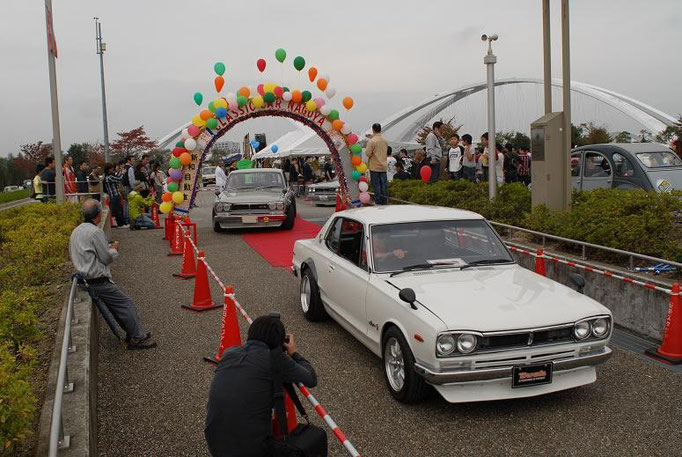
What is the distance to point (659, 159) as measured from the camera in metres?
12.5

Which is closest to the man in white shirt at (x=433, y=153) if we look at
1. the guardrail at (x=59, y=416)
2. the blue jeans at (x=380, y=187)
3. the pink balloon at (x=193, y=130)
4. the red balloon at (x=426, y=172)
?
the red balloon at (x=426, y=172)

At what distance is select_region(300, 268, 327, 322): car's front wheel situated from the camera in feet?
23.7

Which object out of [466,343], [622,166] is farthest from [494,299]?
[622,166]

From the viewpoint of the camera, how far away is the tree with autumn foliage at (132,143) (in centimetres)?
5641

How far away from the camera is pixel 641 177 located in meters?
12.0

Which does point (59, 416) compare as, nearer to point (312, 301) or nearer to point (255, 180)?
point (312, 301)

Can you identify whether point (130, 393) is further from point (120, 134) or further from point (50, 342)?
point (120, 134)

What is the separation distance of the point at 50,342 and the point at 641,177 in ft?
35.4

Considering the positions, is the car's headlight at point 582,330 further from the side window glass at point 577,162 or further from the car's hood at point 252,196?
the car's hood at point 252,196

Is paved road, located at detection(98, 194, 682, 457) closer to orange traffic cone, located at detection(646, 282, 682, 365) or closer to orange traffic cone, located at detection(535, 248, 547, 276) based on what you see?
orange traffic cone, located at detection(646, 282, 682, 365)

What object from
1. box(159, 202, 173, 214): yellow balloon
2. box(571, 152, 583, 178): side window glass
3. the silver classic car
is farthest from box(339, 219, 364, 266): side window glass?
box(159, 202, 173, 214): yellow balloon

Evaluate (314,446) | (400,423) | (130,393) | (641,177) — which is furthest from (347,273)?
(641,177)

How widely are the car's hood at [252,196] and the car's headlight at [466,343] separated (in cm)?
1071

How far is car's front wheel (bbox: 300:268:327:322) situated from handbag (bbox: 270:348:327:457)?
11.6ft
